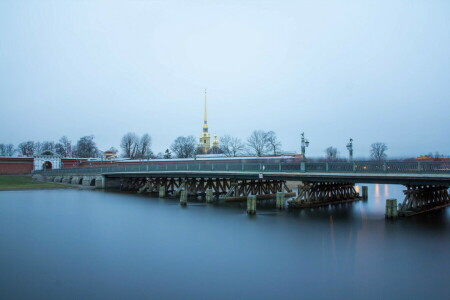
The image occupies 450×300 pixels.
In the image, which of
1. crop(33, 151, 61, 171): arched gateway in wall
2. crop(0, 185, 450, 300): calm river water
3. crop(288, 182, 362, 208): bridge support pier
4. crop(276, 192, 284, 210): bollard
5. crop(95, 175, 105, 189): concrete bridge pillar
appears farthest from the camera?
crop(33, 151, 61, 171): arched gateway in wall

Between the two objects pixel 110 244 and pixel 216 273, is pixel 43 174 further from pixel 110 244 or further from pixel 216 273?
pixel 216 273

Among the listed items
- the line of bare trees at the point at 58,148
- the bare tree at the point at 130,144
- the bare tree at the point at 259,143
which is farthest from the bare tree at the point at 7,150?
the bare tree at the point at 259,143

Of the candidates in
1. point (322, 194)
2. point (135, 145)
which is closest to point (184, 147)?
point (135, 145)

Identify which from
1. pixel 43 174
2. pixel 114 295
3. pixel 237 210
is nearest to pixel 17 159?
pixel 43 174

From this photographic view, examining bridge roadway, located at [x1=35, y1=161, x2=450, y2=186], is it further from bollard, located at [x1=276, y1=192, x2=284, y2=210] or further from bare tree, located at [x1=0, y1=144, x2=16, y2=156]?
bare tree, located at [x1=0, y1=144, x2=16, y2=156]

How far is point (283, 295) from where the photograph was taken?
991 cm

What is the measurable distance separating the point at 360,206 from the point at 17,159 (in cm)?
6051

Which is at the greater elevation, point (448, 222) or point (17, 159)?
point (17, 159)

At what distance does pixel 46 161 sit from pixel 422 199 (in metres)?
64.5

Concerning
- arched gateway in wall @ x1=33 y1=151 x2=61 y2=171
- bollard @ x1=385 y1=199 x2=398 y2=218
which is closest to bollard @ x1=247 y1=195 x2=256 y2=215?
bollard @ x1=385 y1=199 x2=398 y2=218

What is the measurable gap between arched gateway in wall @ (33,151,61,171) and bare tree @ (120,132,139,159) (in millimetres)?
29950

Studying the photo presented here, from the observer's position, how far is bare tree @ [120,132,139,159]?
99175 mm

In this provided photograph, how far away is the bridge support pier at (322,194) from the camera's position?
25047 millimetres

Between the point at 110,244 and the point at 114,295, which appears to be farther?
the point at 110,244
